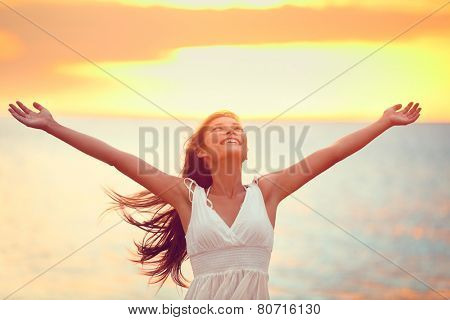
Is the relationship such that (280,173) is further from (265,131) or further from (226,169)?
(265,131)

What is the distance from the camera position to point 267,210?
18.1 feet

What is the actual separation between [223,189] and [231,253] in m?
0.43

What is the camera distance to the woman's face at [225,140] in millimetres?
5496

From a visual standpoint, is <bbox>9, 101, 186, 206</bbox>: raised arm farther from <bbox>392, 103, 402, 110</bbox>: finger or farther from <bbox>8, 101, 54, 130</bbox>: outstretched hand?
<bbox>392, 103, 402, 110</bbox>: finger

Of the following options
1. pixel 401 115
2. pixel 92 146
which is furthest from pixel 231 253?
pixel 401 115

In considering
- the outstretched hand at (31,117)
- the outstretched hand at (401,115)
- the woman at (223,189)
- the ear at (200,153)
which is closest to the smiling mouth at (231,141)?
the woman at (223,189)

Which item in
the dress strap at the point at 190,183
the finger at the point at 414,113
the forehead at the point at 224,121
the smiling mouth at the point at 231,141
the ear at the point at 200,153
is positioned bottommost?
the dress strap at the point at 190,183

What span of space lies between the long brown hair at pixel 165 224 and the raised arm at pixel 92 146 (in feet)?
1.31

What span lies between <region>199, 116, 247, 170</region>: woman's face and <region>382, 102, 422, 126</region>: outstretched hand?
839mm

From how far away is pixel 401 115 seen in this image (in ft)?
18.3

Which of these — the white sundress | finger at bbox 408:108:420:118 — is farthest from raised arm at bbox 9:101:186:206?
finger at bbox 408:108:420:118

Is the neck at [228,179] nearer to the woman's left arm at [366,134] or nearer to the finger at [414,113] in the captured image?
the woman's left arm at [366,134]
